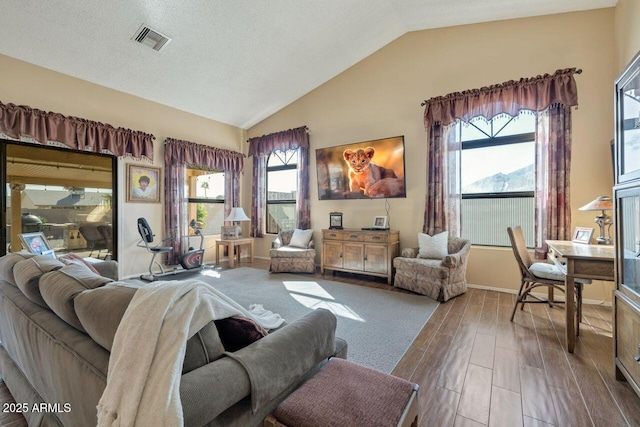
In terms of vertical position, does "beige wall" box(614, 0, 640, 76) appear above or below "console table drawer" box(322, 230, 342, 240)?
above

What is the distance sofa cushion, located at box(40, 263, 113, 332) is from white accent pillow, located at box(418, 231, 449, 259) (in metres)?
3.60

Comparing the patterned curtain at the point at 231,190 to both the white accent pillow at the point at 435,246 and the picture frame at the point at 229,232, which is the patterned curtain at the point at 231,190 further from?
the white accent pillow at the point at 435,246

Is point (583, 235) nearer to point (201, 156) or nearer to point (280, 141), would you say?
point (280, 141)

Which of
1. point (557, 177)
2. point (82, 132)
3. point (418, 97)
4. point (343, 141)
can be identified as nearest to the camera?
point (557, 177)

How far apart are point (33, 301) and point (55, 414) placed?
1.79 feet

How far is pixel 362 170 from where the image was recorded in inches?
178

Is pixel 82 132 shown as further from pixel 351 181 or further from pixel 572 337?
pixel 572 337

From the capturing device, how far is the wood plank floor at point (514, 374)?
1.51 m

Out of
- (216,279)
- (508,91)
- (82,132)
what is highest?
(508,91)

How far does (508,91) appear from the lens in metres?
3.51

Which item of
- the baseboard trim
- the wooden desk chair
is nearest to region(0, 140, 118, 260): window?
the wooden desk chair

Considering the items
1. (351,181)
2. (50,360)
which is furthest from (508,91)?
(50,360)

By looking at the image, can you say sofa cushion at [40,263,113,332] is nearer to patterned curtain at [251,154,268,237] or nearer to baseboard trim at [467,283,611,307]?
baseboard trim at [467,283,611,307]

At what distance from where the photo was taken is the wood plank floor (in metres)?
1.51
